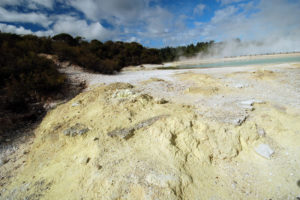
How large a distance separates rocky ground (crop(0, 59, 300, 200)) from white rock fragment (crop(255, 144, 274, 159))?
0.06 ft

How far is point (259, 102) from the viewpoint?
4.21 meters

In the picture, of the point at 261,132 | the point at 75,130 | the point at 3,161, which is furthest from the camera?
the point at 75,130

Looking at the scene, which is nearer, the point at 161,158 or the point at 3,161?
the point at 161,158

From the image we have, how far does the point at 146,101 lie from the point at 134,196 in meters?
2.84

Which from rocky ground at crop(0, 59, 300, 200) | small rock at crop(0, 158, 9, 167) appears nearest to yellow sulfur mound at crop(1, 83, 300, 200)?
rocky ground at crop(0, 59, 300, 200)

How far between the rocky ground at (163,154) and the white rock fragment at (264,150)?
0.02m

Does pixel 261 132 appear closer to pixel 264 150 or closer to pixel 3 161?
pixel 264 150

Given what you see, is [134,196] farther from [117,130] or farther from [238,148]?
[238,148]

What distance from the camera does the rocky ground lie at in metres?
2.19

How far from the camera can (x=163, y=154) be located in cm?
267

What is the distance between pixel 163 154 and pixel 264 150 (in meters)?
2.21

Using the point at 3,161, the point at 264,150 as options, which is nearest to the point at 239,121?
the point at 264,150

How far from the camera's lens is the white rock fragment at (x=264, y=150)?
104 inches

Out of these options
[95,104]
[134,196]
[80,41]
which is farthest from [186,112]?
[80,41]
